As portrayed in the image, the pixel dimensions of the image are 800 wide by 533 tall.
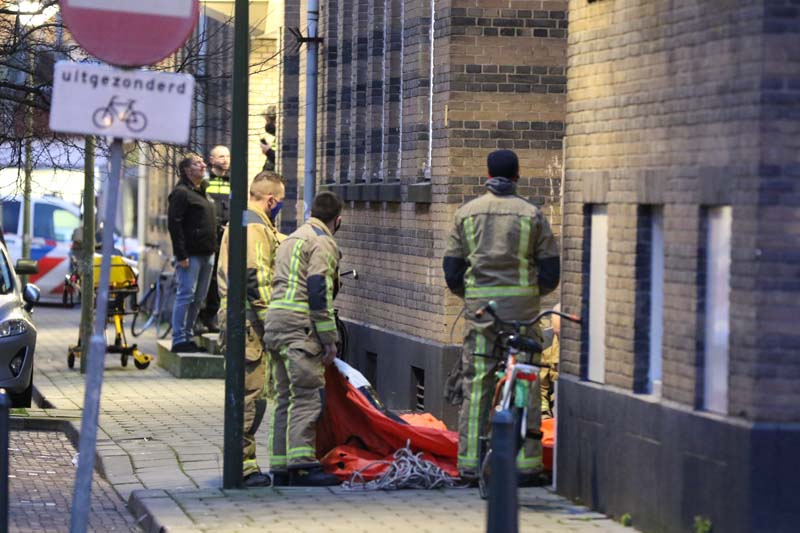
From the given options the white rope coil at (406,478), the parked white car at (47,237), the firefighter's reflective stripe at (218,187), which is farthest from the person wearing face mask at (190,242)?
the parked white car at (47,237)

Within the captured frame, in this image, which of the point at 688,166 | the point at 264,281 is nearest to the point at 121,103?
the point at 688,166

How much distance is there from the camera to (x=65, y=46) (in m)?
15.7

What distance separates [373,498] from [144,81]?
146 inches

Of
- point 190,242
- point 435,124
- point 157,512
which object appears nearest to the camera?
point 157,512

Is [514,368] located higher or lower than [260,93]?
lower

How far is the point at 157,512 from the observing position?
32.6 feet

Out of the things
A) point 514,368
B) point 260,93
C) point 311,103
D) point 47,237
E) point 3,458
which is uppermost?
point 260,93

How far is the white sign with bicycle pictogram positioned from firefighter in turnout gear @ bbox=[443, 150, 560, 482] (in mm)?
3115

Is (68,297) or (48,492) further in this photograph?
(68,297)

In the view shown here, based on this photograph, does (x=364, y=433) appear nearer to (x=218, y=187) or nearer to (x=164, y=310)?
(x=218, y=187)

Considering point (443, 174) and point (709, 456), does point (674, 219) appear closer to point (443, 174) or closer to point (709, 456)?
point (709, 456)

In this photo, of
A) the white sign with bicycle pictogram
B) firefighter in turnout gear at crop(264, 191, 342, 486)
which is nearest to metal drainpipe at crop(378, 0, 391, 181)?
firefighter in turnout gear at crop(264, 191, 342, 486)

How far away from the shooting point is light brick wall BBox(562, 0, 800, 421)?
789cm

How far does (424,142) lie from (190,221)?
469 centimetres
